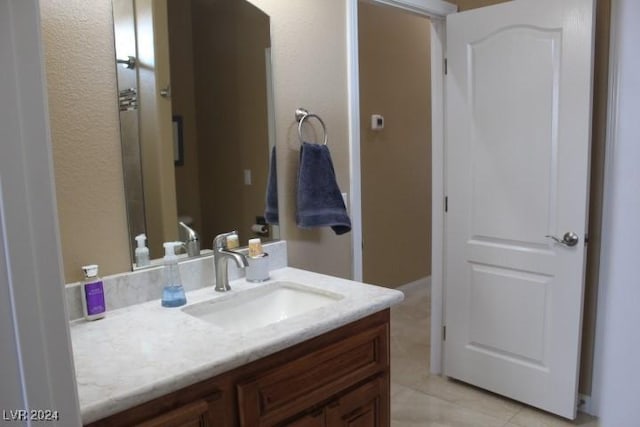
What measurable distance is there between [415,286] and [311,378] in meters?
3.25

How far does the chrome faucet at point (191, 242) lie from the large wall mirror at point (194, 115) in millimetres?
18

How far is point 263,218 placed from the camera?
1977mm

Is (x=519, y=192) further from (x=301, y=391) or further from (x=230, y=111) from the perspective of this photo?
(x=301, y=391)

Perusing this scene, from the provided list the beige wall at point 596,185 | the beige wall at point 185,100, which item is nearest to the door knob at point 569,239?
the beige wall at point 596,185

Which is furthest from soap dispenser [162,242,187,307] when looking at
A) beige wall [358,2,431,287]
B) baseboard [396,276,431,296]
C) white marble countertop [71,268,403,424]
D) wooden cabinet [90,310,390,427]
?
baseboard [396,276,431,296]

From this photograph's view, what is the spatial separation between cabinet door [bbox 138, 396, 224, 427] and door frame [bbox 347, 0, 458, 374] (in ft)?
3.98

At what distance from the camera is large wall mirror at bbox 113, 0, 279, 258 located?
155 cm

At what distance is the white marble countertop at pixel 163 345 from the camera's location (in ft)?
3.36

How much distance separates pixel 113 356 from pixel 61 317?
23.1 inches

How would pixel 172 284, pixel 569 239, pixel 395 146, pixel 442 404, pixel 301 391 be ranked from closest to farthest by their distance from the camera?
pixel 301 391 → pixel 172 284 → pixel 569 239 → pixel 442 404 → pixel 395 146

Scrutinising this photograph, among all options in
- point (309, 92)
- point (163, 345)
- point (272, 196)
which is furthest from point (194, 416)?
point (309, 92)

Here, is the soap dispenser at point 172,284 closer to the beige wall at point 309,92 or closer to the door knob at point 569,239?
the beige wall at point 309,92

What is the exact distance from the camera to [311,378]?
1395 mm

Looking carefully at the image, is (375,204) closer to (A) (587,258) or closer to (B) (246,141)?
(A) (587,258)
